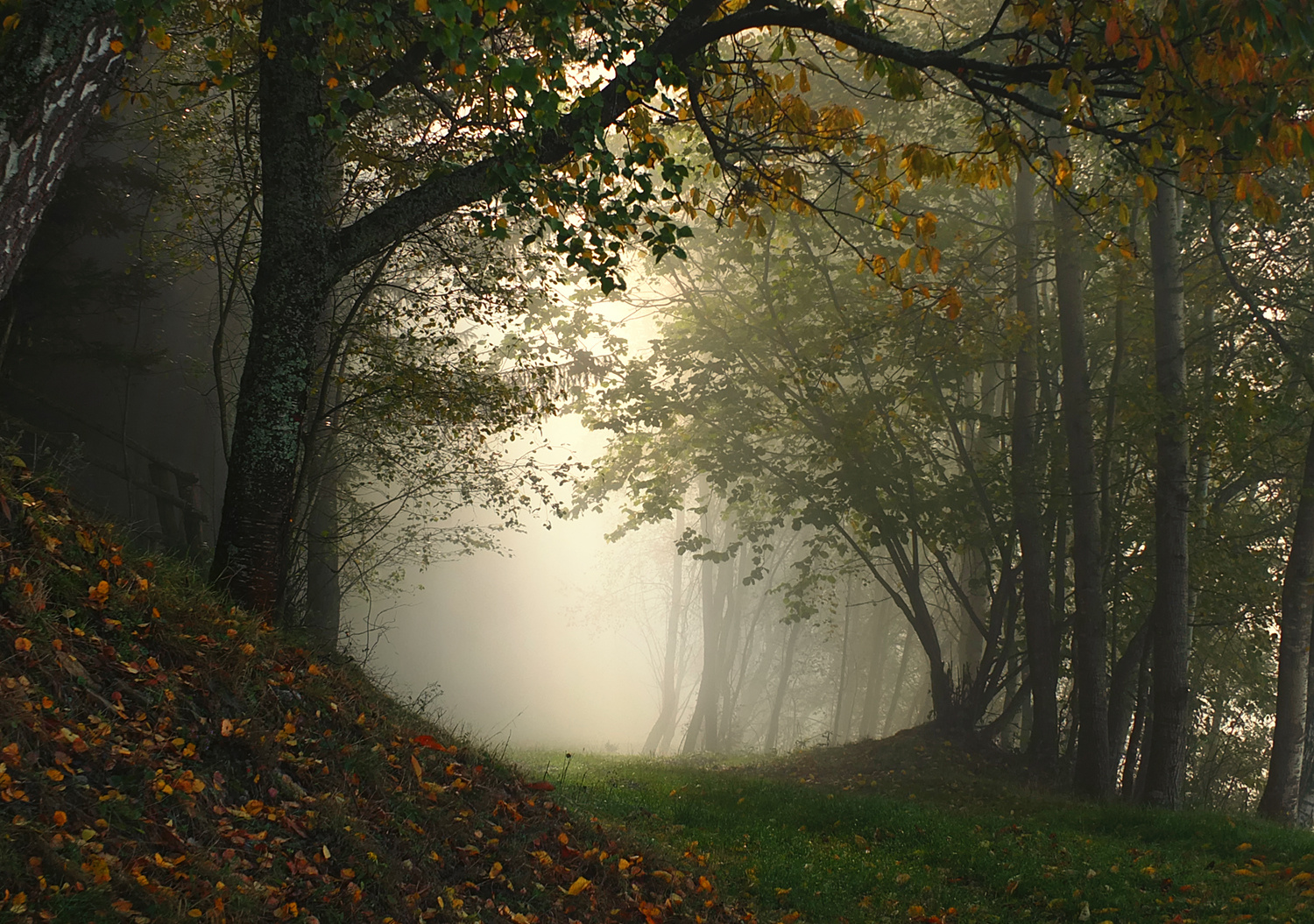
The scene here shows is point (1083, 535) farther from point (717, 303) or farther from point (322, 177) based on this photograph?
point (322, 177)

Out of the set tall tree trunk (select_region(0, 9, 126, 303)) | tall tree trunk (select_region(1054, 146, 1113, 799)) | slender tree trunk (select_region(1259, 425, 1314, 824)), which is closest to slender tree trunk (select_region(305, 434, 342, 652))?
tall tree trunk (select_region(0, 9, 126, 303))

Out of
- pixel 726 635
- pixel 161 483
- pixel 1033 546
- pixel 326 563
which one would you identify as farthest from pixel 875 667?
pixel 161 483

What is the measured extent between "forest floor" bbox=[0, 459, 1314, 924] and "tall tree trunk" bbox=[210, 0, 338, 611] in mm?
390

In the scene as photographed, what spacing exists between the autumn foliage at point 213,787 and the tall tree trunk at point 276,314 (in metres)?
Result: 0.45

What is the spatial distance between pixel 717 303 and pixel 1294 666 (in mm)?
9380

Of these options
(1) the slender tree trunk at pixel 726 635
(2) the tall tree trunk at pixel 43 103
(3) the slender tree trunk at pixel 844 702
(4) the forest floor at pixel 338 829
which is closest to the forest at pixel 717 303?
(2) the tall tree trunk at pixel 43 103

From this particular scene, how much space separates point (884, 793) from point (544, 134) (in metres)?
8.92

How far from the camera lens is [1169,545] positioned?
31.3 feet

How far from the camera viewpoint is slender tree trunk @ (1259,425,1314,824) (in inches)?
394

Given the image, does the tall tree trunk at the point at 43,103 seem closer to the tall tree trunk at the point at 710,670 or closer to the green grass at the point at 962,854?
the green grass at the point at 962,854

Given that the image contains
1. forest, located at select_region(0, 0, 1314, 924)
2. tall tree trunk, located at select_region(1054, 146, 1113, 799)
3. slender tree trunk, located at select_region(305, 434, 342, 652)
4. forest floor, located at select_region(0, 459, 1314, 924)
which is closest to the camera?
forest floor, located at select_region(0, 459, 1314, 924)

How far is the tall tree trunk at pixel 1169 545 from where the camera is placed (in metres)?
9.35

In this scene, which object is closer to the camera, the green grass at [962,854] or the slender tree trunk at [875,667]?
the green grass at [962,854]

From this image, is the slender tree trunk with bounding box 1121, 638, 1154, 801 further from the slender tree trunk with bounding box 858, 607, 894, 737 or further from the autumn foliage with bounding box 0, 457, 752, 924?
the slender tree trunk with bounding box 858, 607, 894, 737
